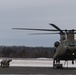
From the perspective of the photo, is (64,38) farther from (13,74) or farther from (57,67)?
(13,74)

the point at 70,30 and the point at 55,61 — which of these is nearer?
the point at 70,30

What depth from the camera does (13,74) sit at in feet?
125

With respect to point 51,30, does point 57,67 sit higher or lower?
lower

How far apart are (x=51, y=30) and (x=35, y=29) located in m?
2.15

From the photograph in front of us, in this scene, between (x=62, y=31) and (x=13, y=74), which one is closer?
(x=13, y=74)

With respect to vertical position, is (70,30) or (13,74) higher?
(70,30)

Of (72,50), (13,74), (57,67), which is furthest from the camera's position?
(57,67)

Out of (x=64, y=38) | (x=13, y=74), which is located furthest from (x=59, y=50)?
(x=13, y=74)

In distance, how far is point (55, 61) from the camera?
5869cm

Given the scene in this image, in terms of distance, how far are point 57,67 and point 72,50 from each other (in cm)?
471

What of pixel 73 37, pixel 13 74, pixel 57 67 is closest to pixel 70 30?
pixel 73 37

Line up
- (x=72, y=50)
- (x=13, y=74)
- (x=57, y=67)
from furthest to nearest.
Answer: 1. (x=57, y=67)
2. (x=72, y=50)
3. (x=13, y=74)

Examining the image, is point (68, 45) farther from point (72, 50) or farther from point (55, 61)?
point (55, 61)

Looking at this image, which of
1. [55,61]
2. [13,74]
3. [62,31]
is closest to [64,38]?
[62,31]
